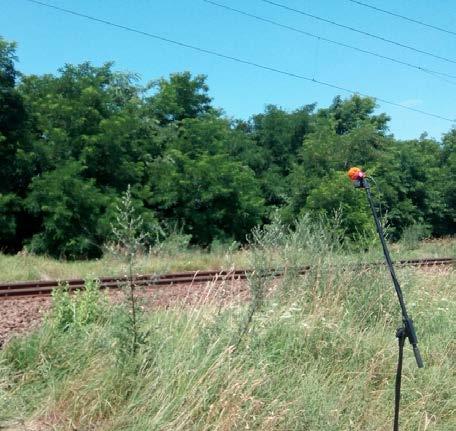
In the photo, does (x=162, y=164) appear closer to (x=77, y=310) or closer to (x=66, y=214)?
(x=66, y=214)

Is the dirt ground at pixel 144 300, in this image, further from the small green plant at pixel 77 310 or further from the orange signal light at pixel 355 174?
the orange signal light at pixel 355 174

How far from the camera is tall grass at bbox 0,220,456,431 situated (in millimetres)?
4234

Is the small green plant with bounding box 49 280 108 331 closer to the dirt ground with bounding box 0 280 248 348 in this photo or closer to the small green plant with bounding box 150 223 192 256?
the dirt ground with bounding box 0 280 248 348

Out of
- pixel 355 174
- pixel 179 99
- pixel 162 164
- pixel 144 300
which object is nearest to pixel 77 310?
pixel 144 300

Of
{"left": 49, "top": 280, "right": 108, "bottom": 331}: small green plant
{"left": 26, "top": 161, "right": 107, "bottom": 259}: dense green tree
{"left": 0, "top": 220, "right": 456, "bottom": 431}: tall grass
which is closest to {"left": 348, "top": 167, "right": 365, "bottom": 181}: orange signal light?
{"left": 0, "top": 220, "right": 456, "bottom": 431}: tall grass

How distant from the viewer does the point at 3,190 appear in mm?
21047

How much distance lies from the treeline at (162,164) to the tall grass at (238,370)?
33.7ft

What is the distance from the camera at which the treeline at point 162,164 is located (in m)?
20.9

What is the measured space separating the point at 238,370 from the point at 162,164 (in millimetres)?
21384

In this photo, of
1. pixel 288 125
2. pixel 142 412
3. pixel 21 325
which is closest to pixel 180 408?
pixel 142 412

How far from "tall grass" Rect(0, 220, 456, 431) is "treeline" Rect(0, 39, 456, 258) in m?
10.3

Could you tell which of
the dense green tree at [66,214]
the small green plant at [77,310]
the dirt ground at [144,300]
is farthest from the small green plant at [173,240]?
the small green plant at [77,310]

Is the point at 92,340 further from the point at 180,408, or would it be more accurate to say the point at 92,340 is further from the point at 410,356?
the point at 410,356

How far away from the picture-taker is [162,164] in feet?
83.4
